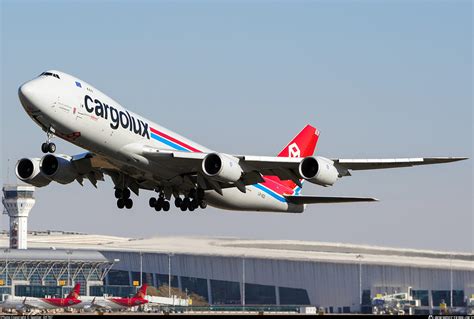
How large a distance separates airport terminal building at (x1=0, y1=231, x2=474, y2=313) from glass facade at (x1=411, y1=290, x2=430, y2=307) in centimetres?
15

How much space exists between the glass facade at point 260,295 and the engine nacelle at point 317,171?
6783 cm

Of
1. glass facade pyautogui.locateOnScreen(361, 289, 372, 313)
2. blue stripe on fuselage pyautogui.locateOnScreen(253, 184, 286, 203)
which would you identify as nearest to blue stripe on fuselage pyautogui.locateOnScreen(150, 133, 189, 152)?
blue stripe on fuselage pyautogui.locateOnScreen(253, 184, 286, 203)

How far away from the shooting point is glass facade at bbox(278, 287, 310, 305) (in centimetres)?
11650

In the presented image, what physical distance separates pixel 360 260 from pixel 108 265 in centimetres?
5110

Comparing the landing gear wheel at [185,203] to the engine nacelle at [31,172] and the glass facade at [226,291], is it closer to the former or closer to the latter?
the engine nacelle at [31,172]

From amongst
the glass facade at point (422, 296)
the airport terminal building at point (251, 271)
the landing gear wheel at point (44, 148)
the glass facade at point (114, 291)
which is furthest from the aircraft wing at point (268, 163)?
the glass facade at point (114, 291)

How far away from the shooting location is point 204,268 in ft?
412

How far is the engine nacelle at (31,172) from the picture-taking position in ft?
186

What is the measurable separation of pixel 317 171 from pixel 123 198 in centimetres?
1177

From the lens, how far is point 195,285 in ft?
437

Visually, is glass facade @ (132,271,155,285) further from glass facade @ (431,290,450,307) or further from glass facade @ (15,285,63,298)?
glass facade @ (431,290,450,307)

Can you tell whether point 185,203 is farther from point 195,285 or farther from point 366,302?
point 195,285

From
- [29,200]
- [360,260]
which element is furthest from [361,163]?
[29,200]

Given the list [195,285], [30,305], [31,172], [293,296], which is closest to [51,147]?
[31,172]
